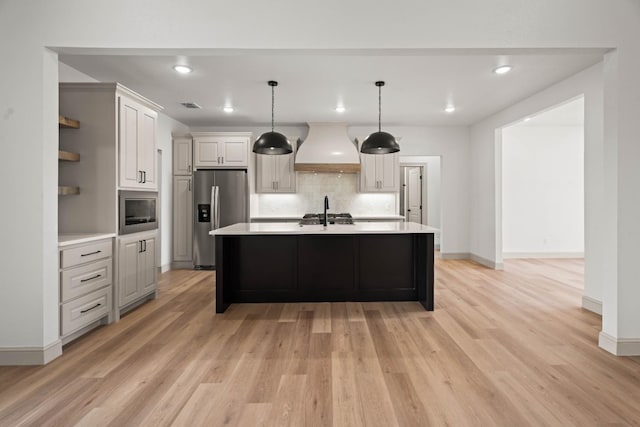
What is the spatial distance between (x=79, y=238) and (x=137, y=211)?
34.4 inches

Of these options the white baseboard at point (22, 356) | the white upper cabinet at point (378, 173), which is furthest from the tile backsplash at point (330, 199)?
the white baseboard at point (22, 356)

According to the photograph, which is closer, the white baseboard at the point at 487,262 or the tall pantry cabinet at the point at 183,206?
the white baseboard at the point at 487,262

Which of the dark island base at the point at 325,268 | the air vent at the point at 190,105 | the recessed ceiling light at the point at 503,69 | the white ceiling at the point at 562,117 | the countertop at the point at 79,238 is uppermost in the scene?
the white ceiling at the point at 562,117

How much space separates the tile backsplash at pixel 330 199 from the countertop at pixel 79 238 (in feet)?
12.6

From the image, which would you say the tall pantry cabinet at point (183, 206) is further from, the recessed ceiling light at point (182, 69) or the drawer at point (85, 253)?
the drawer at point (85, 253)

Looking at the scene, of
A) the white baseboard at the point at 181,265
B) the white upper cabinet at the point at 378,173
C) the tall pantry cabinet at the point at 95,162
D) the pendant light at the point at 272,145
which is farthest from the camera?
the white upper cabinet at the point at 378,173

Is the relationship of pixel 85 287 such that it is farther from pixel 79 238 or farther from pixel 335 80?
pixel 335 80

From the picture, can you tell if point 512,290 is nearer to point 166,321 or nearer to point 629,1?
point 629,1

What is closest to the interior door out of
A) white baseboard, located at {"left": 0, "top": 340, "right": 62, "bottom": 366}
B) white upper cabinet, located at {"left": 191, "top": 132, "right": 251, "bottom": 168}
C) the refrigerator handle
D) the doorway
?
the doorway

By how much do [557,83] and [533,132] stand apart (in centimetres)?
298

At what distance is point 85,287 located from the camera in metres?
3.13

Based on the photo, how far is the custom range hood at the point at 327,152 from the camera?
6.40 meters

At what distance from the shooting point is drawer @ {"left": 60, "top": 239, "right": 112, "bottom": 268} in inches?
113

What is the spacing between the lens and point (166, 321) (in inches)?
140
